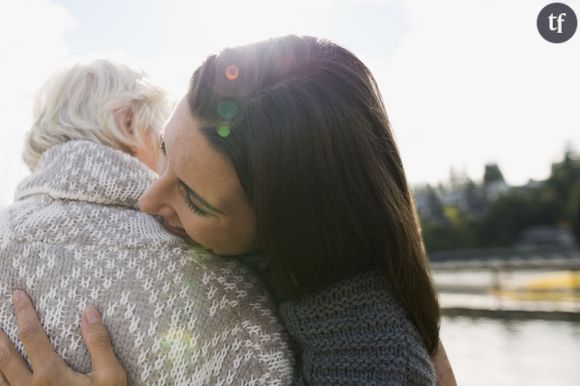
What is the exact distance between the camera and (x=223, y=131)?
1578mm

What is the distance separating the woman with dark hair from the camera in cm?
154

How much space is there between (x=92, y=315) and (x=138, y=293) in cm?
12

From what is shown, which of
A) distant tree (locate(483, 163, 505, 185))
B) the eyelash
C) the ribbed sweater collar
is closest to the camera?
the eyelash

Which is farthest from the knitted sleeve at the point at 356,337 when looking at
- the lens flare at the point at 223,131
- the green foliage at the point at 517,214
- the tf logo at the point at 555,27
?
the green foliage at the point at 517,214

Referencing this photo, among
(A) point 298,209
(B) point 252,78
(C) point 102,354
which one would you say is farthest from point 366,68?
(C) point 102,354

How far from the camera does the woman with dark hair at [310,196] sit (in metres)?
1.54

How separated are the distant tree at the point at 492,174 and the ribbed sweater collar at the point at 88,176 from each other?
63.9m

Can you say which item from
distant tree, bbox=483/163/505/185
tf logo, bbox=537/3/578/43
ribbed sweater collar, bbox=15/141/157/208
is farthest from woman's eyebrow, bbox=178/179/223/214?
distant tree, bbox=483/163/505/185

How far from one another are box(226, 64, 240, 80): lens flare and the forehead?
0.45 ft

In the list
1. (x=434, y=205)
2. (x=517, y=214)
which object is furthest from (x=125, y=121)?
(x=434, y=205)

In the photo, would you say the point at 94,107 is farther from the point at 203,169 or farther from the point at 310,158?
the point at 310,158

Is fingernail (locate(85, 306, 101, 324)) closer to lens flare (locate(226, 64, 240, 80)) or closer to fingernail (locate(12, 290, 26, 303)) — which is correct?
fingernail (locate(12, 290, 26, 303))

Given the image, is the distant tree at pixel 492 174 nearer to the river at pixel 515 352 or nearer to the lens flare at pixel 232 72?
the river at pixel 515 352

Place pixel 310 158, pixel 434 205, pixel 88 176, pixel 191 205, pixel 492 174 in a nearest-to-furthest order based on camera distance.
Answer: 1. pixel 310 158
2. pixel 191 205
3. pixel 88 176
4. pixel 434 205
5. pixel 492 174
